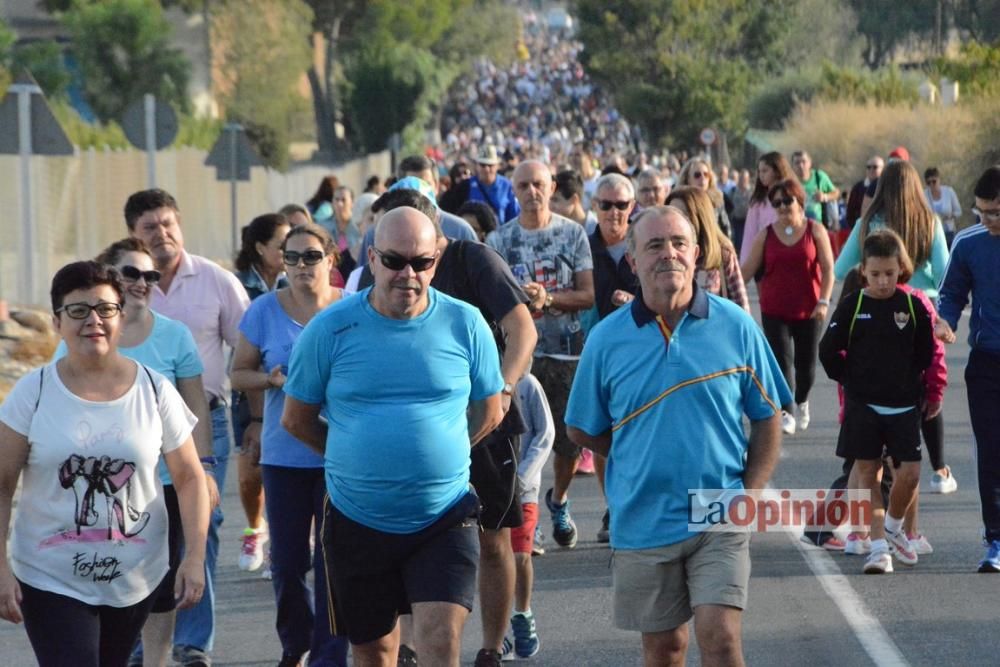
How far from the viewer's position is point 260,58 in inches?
2739

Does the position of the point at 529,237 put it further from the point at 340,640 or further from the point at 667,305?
the point at 667,305

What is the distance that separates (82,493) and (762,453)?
201 cm

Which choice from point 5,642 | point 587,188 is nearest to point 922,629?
point 5,642

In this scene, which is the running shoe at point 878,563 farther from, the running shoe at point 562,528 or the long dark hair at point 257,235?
the long dark hair at point 257,235

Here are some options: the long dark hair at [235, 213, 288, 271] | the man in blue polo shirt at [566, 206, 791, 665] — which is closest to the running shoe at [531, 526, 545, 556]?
the long dark hair at [235, 213, 288, 271]

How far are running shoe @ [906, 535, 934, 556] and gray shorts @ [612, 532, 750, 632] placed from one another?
12.9 feet

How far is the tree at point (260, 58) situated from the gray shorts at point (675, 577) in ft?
201

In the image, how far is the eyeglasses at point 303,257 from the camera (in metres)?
7.49

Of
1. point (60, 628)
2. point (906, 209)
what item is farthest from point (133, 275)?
point (906, 209)

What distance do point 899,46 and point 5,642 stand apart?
286ft

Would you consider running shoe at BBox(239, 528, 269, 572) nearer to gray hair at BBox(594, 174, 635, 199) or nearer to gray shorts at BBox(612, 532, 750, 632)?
gray hair at BBox(594, 174, 635, 199)

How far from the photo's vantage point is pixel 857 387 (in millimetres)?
8977

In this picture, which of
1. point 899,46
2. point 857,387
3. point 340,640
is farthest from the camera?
point 899,46

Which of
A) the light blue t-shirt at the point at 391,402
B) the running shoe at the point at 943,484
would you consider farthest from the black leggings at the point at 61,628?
the running shoe at the point at 943,484
